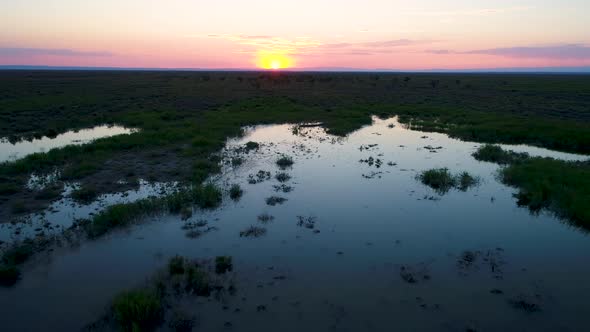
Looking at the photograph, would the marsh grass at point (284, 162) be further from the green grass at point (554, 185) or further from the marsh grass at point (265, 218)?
the green grass at point (554, 185)

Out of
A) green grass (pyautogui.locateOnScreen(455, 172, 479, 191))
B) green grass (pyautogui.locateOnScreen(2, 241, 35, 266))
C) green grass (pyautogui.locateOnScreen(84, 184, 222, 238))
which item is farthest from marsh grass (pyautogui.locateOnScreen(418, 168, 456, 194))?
green grass (pyautogui.locateOnScreen(2, 241, 35, 266))

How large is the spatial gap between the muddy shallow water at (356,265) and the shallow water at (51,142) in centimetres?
1374

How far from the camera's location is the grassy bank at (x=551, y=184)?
12578 millimetres

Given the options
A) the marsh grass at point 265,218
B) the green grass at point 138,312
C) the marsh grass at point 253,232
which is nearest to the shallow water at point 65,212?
the marsh grass at point 265,218

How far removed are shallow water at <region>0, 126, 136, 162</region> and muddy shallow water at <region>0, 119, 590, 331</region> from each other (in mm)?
13741

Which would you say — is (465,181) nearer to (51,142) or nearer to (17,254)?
(17,254)

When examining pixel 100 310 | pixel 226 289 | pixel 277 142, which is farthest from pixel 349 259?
pixel 277 142

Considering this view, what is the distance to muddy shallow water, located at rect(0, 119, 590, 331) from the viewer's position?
759cm

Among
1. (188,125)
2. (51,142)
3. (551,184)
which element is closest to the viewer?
(551,184)

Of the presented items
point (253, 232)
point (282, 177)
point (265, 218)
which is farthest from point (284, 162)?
point (253, 232)

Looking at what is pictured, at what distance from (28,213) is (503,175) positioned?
64.7 feet

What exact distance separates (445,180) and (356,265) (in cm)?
838

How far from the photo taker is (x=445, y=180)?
15.9 metres

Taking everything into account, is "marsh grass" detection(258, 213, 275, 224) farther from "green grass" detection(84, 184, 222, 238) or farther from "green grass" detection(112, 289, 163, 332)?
"green grass" detection(112, 289, 163, 332)
